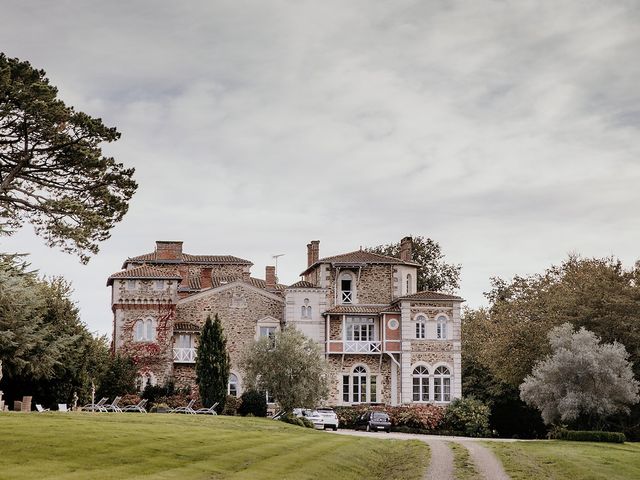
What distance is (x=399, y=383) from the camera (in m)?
57.8

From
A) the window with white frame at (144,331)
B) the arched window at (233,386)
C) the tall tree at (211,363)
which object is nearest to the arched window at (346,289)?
the arched window at (233,386)

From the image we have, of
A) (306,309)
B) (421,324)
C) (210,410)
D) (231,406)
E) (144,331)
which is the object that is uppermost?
(306,309)

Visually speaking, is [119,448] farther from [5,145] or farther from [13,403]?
[13,403]

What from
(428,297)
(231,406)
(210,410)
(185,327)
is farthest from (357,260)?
(210,410)

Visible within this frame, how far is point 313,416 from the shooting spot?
48.6 m

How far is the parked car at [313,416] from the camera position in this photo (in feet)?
158

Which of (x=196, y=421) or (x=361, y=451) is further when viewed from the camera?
(x=196, y=421)

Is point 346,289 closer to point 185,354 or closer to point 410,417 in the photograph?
point 410,417

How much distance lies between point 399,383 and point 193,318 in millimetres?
13231

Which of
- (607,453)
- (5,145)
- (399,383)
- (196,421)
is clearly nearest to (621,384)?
(607,453)

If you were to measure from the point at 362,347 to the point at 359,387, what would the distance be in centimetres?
248

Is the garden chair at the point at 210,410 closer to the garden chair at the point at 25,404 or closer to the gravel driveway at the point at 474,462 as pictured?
the garden chair at the point at 25,404

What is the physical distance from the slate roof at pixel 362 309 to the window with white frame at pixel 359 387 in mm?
3489

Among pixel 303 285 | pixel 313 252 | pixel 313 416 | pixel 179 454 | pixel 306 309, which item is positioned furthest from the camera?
pixel 313 252
